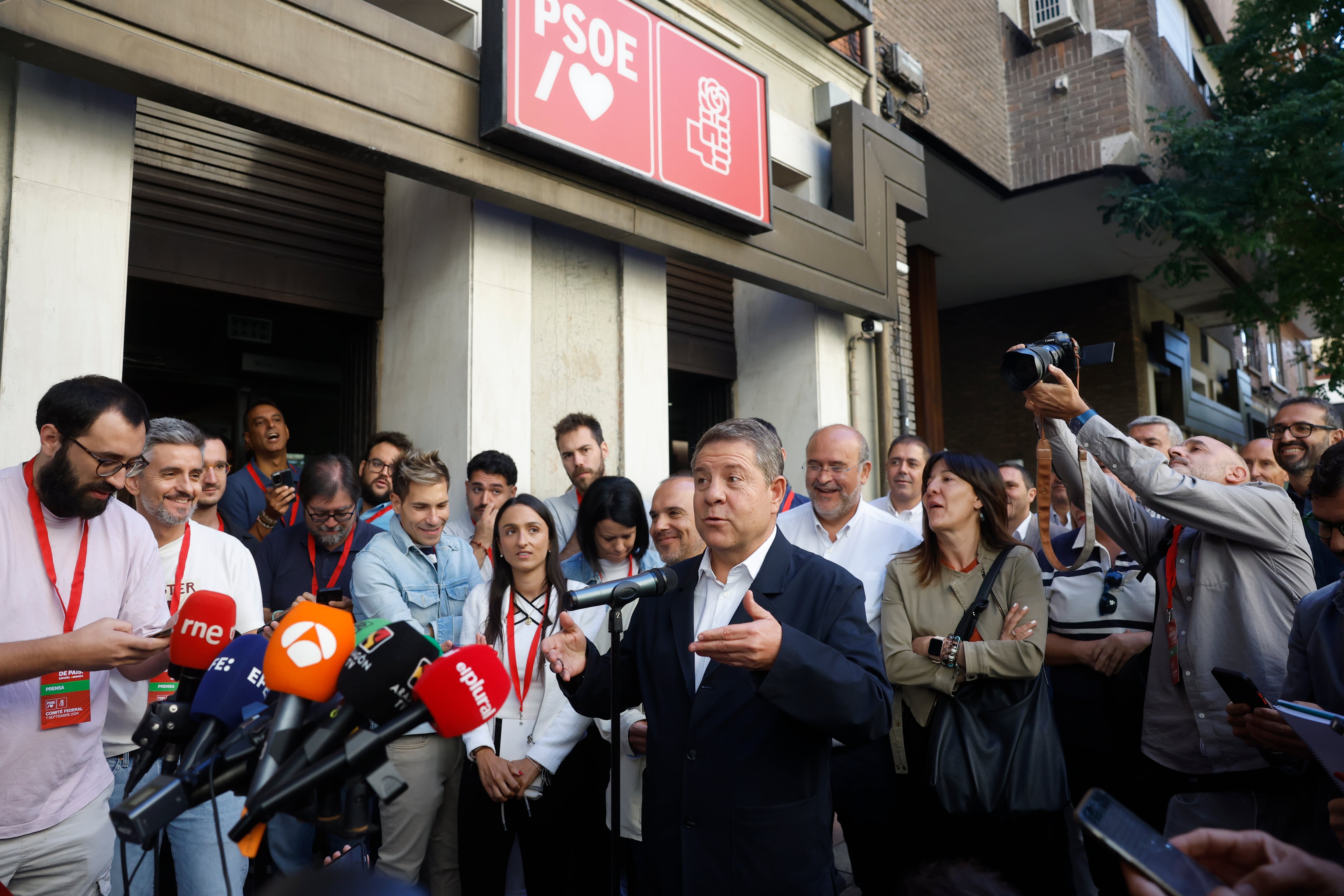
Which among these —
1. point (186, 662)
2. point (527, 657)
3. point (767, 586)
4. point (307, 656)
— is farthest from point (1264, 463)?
point (186, 662)

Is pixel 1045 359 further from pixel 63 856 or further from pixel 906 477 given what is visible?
pixel 63 856

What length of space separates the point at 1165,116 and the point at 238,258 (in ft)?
36.7

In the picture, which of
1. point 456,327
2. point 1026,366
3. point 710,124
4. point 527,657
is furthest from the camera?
point 710,124

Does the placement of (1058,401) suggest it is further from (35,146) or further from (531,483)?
(35,146)

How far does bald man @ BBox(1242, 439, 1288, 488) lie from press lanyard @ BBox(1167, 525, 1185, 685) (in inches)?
93.0

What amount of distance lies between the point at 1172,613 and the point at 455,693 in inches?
111

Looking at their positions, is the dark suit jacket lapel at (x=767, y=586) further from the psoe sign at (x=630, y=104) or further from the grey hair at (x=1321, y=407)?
the psoe sign at (x=630, y=104)

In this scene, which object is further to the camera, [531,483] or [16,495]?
[531,483]

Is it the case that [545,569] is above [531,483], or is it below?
below

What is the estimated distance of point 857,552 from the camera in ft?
13.3

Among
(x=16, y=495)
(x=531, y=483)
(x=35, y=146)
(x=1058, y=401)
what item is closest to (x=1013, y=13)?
(x=531, y=483)

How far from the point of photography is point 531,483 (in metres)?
6.00

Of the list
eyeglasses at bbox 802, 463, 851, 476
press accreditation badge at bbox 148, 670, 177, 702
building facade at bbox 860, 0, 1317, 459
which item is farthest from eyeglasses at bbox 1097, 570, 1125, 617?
building facade at bbox 860, 0, 1317, 459

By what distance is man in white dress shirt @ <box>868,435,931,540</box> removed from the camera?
5.18 m
